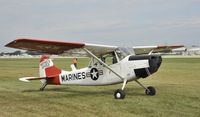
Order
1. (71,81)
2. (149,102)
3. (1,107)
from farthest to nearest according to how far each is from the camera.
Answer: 1. (71,81)
2. (149,102)
3. (1,107)

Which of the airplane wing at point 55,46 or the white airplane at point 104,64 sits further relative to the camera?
the white airplane at point 104,64

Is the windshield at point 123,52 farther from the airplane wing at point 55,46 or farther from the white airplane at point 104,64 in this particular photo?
the airplane wing at point 55,46

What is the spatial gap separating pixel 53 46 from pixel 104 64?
6.79ft

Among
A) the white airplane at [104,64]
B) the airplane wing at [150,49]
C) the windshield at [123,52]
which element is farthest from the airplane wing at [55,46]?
A: the airplane wing at [150,49]

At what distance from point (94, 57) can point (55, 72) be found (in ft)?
9.26

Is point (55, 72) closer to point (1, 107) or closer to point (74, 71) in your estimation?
point (74, 71)

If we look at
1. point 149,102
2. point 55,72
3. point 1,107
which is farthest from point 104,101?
point 55,72

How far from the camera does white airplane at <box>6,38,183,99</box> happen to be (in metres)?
12.0

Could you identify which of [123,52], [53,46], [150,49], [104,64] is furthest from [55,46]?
[150,49]

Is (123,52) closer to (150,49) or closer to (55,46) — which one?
(55,46)

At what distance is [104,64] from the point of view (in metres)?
13.2

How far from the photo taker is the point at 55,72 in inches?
606

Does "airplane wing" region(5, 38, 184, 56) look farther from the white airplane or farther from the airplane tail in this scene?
the airplane tail

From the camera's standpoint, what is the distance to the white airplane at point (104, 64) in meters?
12.0
